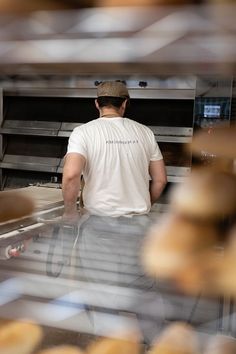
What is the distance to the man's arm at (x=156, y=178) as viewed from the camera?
1.15 metres

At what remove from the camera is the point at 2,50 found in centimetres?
36

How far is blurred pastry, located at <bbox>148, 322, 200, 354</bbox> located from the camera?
1.70 ft

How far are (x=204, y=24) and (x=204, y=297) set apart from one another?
0.34m

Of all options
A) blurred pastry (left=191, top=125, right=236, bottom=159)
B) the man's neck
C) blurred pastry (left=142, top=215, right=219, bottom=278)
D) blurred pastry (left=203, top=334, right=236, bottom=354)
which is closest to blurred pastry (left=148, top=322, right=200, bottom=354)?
blurred pastry (left=203, top=334, right=236, bottom=354)

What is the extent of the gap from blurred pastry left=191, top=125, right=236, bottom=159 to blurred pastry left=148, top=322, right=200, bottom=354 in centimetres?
25

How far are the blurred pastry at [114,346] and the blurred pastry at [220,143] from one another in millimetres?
278

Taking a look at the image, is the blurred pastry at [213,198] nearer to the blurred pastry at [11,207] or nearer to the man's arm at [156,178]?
the blurred pastry at [11,207]

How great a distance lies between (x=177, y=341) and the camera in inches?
21.3

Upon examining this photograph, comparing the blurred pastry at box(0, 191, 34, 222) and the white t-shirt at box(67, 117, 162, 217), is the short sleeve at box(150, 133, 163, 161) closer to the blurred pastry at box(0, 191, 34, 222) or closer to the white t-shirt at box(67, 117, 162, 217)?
the white t-shirt at box(67, 117, 162, 217)

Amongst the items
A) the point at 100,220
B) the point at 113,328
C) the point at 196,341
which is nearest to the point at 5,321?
the point at 113,328

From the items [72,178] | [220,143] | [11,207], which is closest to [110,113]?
[72,178]

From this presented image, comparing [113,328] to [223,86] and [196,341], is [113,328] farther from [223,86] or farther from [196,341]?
[223,86]

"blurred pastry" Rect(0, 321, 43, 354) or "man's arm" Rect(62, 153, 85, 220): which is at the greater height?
"man's arm" Rect(62, 153, 85, 220)

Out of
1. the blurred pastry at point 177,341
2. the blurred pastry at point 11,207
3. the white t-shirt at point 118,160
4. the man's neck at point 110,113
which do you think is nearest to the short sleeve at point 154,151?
the white t-shirt at point 118,160
